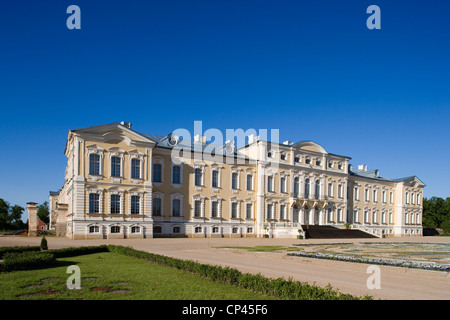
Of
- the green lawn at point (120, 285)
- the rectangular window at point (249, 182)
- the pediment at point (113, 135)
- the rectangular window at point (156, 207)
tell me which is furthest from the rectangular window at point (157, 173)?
the green lawn at point (120, 285)

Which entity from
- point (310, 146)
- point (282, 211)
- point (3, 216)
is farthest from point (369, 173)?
point (3, 216)

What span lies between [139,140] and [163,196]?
7.00 m

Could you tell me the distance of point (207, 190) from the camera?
45094 millimetres

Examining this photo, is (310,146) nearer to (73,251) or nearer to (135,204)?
(135,204)

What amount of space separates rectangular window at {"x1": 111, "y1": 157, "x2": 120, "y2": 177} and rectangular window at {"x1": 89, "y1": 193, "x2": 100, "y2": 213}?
8.58 feet

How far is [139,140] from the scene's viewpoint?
38.6 metres

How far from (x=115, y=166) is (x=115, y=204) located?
376 centimetres

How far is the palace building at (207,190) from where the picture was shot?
36.6 m

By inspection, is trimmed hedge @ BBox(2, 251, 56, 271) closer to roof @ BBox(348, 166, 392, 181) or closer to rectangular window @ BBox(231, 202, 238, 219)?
rectangular window @ BBox(231, 202, 238, 219)

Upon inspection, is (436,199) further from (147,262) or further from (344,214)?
(147,262)

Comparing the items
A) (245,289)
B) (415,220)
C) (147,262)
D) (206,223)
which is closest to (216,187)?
(206,223)

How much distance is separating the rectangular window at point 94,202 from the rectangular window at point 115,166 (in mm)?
2616

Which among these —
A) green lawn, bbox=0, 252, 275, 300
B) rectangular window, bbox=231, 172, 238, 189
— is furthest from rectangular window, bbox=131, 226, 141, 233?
green lawn, bbox=0, 252, 275, 300

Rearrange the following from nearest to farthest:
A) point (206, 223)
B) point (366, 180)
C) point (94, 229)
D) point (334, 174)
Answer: point (94, 229)
point (206, 223)
point (334, 174)
point (366, 180)
